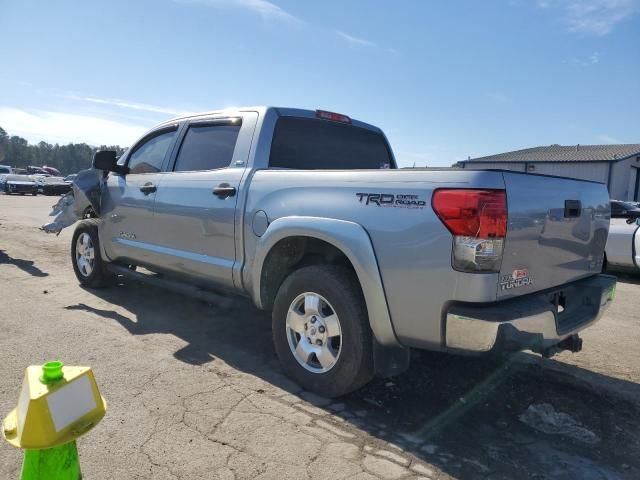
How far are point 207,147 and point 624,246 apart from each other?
7189 millimetres

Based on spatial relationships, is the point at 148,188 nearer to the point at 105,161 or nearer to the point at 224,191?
the point at 105,161

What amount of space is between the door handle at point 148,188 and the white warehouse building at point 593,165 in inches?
1082

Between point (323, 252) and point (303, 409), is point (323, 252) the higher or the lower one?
the higher one

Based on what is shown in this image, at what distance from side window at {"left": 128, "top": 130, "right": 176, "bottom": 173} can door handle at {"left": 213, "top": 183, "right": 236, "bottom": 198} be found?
1.26 metres

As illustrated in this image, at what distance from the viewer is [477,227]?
2596 mm

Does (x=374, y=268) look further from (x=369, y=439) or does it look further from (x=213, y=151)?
(x=213, y=151)

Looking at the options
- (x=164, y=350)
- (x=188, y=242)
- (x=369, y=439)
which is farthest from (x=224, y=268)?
(x=369, y=439)

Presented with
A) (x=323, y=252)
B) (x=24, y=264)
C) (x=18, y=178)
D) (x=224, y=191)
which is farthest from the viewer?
(x=18, y=178)

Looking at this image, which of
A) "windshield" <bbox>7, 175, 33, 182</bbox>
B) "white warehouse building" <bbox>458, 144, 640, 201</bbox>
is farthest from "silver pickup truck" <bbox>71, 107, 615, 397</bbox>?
"windshield" <bbox>7, 175, 33, 182</bbox>

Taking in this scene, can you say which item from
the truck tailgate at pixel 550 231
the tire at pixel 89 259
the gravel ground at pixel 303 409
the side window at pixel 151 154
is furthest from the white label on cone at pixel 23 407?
the tire at pixel 89 259

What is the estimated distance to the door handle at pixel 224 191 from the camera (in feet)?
13.1

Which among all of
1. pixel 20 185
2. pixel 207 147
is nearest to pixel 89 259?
pixel 207 147

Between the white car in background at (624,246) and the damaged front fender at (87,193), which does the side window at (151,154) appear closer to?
the damaged front fender at (87,193)

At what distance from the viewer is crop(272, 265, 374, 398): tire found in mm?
3156
